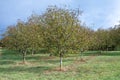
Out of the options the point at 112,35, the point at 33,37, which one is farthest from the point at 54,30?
the point at 112,35

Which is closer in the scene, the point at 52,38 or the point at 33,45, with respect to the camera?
the point at 52,38

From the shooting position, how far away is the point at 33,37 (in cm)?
3238

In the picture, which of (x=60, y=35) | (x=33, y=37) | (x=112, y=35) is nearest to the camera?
(x=60, y=35)

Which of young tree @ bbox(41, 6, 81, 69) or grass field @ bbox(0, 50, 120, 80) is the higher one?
young tree @ bbox(41, 6, 81, 69)

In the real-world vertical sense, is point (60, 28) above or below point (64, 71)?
above

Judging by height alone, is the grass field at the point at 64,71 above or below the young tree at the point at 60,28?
below

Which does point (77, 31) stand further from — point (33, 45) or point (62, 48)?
point (33, 45)

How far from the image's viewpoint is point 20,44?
32.8m

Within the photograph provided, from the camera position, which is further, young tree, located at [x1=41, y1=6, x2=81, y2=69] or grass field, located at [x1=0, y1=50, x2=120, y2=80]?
young tree, located at [x1=41, y1=6, x2=81, y2=69]

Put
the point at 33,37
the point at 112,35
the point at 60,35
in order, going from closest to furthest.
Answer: the point at 60,35 < the point at 33,37 < the point at 112,35

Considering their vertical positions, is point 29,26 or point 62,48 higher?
point 29,26

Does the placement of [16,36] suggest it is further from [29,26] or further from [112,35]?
[112,35]

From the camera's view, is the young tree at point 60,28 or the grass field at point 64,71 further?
the young tree at point 60,28

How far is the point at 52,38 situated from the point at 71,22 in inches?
81.7
